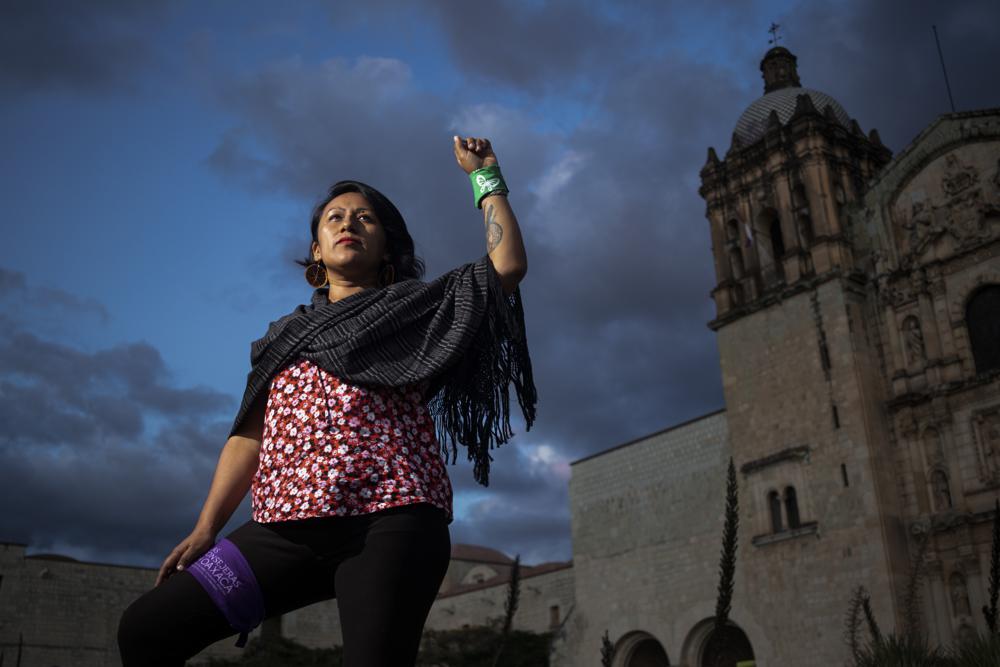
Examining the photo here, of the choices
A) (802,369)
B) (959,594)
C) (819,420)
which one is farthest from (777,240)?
(959,594)

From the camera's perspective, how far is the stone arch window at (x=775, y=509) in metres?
19.5

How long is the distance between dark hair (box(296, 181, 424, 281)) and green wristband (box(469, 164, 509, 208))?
26 cm

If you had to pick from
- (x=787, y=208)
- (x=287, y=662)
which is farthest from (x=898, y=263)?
(x=287, y=662)

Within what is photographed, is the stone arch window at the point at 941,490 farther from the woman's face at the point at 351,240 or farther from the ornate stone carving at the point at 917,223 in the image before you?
the woman's face at the point at 351,240

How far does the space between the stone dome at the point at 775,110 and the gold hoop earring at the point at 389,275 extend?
848 inches

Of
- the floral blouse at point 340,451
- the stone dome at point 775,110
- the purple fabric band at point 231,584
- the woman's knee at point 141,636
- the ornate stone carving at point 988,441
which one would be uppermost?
the stone dome at point 775,110

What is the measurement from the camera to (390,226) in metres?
2.61

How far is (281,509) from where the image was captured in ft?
6.64

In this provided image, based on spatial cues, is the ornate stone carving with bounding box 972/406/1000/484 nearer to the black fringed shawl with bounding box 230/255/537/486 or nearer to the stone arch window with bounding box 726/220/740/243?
the stone arch window with bounding box 726/220/740/243

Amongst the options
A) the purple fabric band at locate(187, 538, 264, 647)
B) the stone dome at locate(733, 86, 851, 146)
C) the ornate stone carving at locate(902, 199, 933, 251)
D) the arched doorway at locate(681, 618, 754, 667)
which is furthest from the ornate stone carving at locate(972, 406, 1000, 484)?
the purple fabric band at locate(187, 538, 264, 647)

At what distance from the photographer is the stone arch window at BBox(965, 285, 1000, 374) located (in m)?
18.0

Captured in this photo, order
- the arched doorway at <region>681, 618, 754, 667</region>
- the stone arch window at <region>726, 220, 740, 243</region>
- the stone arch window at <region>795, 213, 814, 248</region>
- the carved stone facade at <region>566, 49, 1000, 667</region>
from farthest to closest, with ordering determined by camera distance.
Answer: the stone arch window at <region>726, 220, 740, 243</region> < the stone arch window at <region>795, 213, 814, 248</region> < the arched doorway at <region>681, 618, 754, 667</region> < the carved stone facade at <region>566, 49, 1000, 667</region>

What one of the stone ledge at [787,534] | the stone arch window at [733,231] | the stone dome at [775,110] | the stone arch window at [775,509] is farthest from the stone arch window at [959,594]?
the stone dome at [775,110]

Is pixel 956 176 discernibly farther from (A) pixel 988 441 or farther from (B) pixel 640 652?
(B) pixel 640 652
